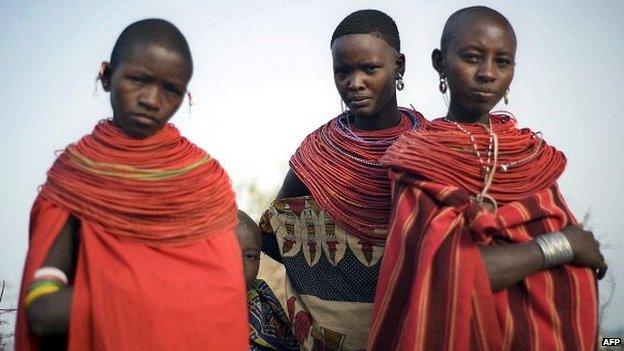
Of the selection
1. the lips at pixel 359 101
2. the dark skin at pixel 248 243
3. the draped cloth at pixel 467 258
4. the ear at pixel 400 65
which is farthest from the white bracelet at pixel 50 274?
the ear at pixel 400 65

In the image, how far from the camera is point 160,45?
2559 mm

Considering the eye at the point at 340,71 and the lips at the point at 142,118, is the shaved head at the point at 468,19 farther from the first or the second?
the lips at the point at 142,118

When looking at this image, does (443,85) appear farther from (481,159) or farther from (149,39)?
(149,39)

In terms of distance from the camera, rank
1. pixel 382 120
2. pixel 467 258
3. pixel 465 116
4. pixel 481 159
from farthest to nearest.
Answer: pixel 382 120
pixel 465 116
pixel 481 159
pixel 467 258

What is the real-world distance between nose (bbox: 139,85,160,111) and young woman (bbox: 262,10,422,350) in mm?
1292

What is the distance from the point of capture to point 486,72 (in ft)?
9.30

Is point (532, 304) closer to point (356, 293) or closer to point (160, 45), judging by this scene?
point (356, 293)

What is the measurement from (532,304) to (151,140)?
1695mm

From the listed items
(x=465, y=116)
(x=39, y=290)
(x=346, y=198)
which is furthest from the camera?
(x=346, y=198)

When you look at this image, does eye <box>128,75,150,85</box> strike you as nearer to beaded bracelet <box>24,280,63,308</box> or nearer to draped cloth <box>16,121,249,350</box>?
draped cloth <box>16,121,249,350</box>

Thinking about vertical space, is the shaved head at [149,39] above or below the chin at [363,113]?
above

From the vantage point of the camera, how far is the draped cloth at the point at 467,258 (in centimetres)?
248

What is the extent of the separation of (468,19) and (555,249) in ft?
3.60

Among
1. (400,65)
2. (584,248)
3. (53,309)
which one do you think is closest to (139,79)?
(53,309)
